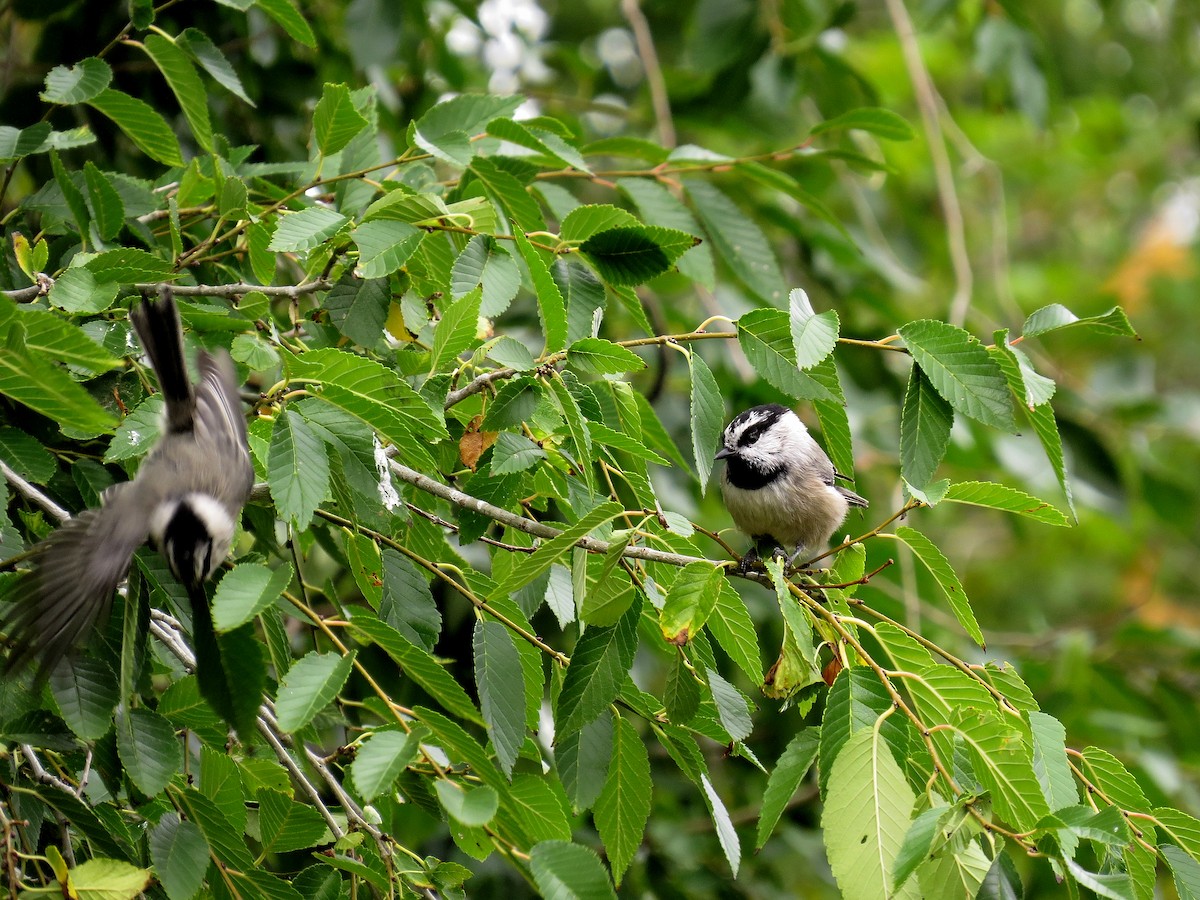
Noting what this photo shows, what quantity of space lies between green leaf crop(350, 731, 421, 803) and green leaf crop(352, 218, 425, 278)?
93 cm

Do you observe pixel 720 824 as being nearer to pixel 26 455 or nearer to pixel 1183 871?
pixel 1183 871

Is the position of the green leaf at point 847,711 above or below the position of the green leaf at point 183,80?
below

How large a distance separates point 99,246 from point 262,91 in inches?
75.6

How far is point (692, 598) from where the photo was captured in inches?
80.5

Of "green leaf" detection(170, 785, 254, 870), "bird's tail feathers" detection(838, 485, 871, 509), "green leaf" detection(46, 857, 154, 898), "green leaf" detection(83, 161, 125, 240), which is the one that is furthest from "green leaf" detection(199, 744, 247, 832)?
"bird's tail feathers" detection(838, 485, 871, 509)

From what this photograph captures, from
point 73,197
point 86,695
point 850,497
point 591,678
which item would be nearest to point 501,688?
point 591,678

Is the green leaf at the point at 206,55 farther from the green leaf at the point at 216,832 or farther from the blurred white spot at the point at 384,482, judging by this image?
the green leaf at the point at 216,832

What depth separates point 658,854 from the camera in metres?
4.46

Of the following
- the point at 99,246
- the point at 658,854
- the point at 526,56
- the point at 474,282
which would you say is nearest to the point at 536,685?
the point at 474,282

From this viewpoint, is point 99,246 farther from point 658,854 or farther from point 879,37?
point 879,37

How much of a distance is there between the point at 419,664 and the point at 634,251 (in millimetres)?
983

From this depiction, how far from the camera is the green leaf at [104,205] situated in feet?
8.27

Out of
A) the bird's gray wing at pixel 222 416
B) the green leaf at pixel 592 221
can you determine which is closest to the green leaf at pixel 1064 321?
the green leaf at pixel 592 221

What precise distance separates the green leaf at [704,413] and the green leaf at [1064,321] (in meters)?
0.63
